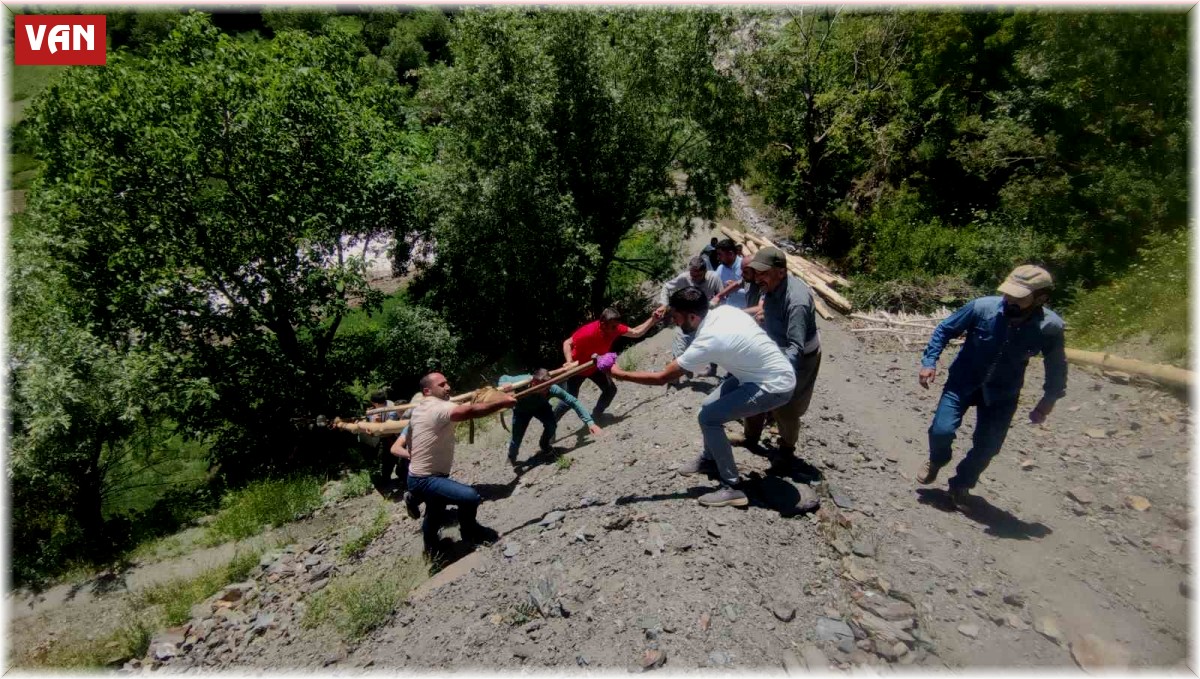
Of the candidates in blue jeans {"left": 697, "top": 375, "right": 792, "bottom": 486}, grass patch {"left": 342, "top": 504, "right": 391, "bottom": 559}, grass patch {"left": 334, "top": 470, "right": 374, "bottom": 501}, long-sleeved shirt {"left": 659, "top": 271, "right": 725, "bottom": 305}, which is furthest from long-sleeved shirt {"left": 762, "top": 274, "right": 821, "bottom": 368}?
grass patch {"left": 334, "top": 470, "right": 374, "bottom": 501}

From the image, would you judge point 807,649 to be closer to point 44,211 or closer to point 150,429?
point 150,429

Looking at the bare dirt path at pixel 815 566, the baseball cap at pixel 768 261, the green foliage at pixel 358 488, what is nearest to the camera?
the bare dirt path at pixel 815 566

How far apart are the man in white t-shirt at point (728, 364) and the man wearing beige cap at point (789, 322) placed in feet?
1.16

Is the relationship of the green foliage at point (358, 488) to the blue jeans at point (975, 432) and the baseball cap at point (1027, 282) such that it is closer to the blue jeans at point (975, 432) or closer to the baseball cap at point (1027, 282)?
the blue jeans at point (975, 432)

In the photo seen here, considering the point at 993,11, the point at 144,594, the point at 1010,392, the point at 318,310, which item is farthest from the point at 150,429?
the point at 993,11

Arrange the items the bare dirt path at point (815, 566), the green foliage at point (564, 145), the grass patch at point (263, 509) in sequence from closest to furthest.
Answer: the bare dirt path at point (815, 566) → the grass patch at point (263, 509) → the green foliage at point (564, 145)

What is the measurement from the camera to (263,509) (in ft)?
37.2

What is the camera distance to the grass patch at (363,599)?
20.1 feet

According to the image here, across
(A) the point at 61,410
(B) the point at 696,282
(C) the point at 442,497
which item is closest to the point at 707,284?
(B) the point at 696,282

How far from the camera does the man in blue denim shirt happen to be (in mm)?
5395

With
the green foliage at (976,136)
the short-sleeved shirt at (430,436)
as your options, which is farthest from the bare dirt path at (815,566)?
the green foliage at (976,136)

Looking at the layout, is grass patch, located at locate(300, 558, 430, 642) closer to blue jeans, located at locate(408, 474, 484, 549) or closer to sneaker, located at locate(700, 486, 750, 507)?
blue jeans, located at locate(408, 474, 484, 549)

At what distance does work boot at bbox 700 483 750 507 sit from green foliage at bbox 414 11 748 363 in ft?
34.9

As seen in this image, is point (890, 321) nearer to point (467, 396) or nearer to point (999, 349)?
point (999, 349)
